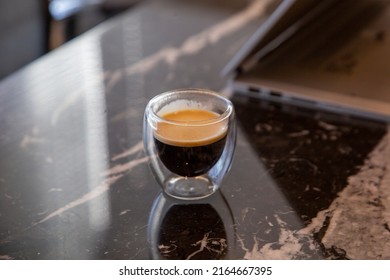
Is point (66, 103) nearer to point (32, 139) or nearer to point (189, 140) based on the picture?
point (32, 139)

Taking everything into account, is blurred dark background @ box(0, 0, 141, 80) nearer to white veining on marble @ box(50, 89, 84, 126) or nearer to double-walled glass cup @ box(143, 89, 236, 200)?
white veining on marble @ box(50, 89, 84, 126)

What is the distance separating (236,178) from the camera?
2.96 feet

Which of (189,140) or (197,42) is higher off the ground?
(189,140)

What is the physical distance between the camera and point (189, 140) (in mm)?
813

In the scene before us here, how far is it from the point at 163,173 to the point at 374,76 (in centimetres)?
51

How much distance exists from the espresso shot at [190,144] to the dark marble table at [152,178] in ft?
0.17

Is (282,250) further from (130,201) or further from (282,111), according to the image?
(282,111)

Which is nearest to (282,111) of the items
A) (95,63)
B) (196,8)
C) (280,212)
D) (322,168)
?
(322,168)

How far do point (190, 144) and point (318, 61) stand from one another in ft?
1.65

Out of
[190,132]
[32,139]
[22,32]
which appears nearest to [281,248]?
[190,132]

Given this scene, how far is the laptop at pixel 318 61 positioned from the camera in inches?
42.3

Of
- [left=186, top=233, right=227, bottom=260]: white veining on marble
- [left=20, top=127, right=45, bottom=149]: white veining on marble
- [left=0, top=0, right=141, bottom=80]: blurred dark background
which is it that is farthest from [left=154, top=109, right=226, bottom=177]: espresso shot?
[left=0, top=0, right=141, bottom=80]: blurred dark background

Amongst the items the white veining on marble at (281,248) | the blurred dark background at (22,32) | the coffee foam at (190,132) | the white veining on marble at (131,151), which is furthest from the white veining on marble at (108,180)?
the blurred dark background at (22,32)

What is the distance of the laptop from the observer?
3.52 feet
